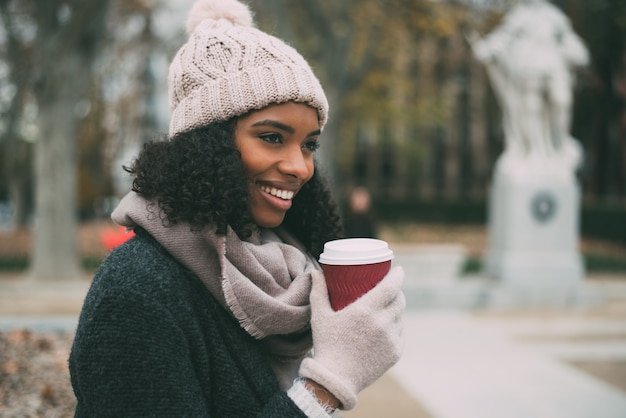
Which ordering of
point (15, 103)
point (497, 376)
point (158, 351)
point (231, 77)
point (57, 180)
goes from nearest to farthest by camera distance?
point (158, 351) < point (231, 77) < point (497, 376) < point (57, 180) < point (15, 103)

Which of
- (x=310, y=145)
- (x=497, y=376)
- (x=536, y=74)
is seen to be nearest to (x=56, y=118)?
(x=536, y=74)

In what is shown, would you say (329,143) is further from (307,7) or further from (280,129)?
(280,129)

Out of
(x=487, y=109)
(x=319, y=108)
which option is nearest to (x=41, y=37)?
(x=319, y=108)

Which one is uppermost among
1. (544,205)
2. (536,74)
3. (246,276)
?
(536,74)

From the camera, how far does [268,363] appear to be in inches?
61.6

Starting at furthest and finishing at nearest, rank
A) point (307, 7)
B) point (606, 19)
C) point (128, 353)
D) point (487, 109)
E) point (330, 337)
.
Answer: point (487, 109), point (606, 19), point (307, 7), point (330, 337), point (128, 353)

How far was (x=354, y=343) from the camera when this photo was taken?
1.43m

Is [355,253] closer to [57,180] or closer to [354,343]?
[354,343]

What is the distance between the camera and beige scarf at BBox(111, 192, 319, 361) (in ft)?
4.71

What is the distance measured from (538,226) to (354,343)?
10.5 metres

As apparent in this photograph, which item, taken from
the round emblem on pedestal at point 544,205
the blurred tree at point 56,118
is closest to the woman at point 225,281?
the round emblem on pedestal at point 544,205

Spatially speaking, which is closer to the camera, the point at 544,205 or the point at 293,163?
the point at 293,163

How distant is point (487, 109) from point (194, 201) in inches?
1190

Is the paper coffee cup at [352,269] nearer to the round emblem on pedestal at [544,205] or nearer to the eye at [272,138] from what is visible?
the eye at [272,138]
